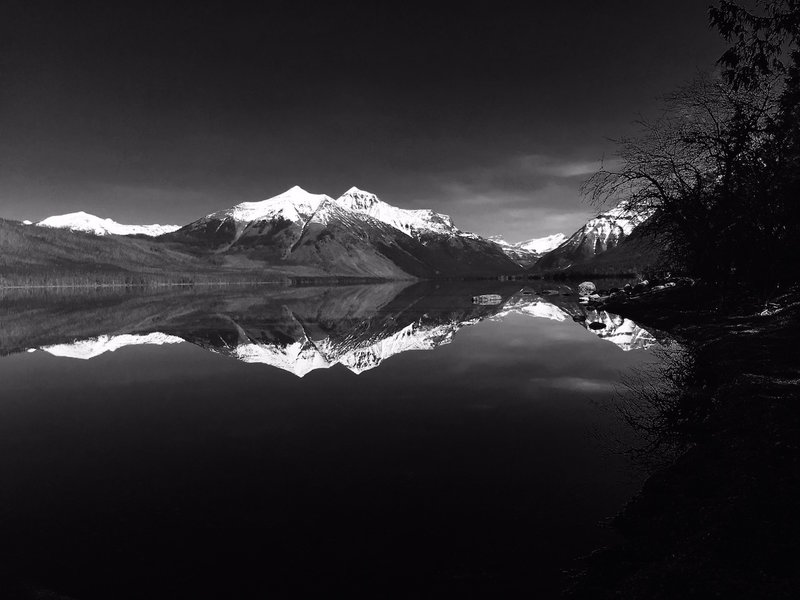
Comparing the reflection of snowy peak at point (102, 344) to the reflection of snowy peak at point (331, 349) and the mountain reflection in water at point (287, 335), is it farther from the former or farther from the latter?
the reflection of snowy peak at point (331, 349)

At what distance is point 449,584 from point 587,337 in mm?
37496

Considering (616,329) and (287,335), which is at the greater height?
(616,329)

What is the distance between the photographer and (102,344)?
4097 centimetres

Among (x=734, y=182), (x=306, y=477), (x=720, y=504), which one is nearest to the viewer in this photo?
(x=720, y=504)

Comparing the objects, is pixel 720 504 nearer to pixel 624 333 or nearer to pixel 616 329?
pixel 624 333

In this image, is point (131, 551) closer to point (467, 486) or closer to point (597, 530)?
point (467, 486)

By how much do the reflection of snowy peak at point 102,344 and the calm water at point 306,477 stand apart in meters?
4.94

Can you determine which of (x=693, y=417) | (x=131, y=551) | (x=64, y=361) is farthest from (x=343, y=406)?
(x=64, y=361)

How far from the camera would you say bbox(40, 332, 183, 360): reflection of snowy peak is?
120 ft

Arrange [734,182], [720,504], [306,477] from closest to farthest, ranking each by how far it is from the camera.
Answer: [720,504], [306,477], [734,182]

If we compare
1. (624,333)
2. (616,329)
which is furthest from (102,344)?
(616,329)

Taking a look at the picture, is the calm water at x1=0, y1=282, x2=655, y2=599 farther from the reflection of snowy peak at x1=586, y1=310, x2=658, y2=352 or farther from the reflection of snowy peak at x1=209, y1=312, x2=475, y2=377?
the reflection of snowy peak at x1=586, y1=310, x2=658, y2=352

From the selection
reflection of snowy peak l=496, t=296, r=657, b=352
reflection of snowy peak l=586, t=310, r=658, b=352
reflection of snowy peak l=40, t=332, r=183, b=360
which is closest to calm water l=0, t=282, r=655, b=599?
reflection of snowy peak l=40, t=332, r=183, b=360

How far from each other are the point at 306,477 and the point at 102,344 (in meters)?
35.4
